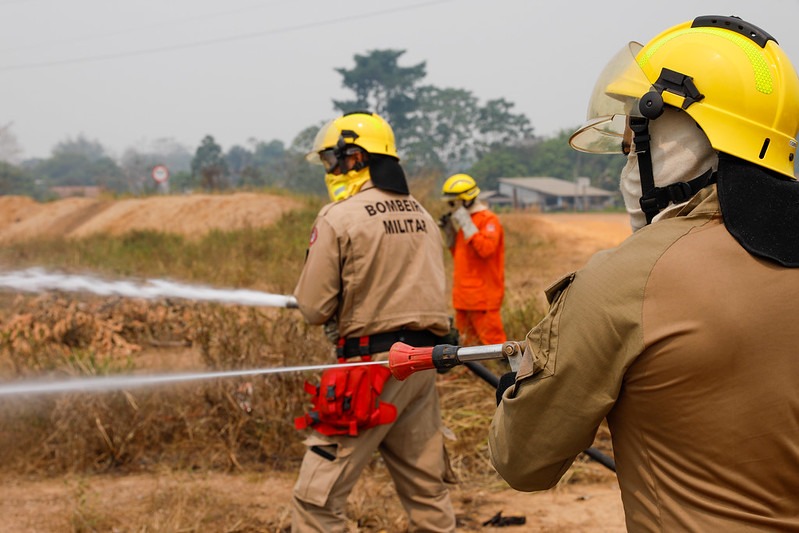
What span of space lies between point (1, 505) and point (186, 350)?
295cm

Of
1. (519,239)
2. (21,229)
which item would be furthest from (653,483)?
(21,229)

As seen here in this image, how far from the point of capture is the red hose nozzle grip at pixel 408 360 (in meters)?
2.19

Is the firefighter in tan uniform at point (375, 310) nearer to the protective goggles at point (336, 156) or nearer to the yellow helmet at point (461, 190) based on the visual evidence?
the protective goggles at point (336, 156)

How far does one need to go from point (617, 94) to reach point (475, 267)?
5400mm

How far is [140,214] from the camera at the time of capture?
1129 inches

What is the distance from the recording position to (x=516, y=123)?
60.1 metres

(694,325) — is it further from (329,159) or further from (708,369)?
(329,159)

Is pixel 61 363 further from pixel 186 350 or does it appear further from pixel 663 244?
pixel 663 244

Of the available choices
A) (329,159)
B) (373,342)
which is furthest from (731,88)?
(329,159)

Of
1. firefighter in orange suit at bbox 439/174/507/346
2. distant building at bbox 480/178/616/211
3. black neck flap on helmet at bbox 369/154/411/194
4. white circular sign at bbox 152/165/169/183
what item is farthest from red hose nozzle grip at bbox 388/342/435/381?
distant building at bbox 480/178/616/211

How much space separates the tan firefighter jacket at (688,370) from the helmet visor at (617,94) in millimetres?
312

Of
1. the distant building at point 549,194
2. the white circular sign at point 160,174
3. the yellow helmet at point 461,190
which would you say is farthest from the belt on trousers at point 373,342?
the distant building at point 549,194

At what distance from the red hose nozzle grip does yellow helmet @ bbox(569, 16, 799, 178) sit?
0.82 meters

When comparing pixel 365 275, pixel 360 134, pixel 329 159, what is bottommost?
pixel 365 275
